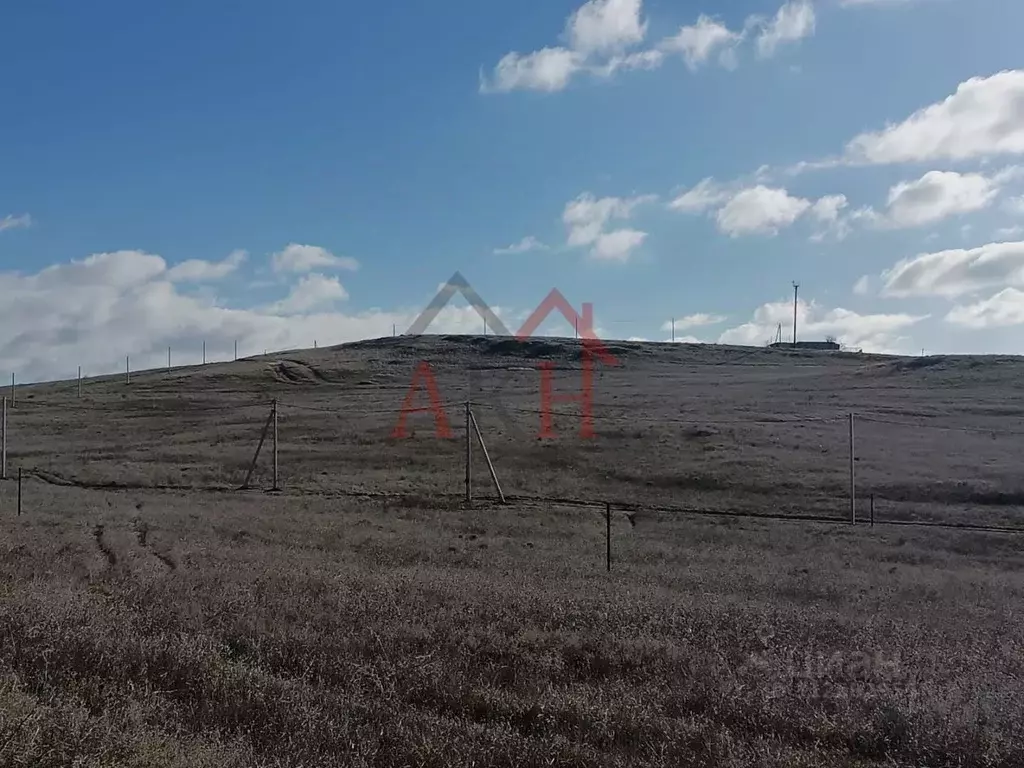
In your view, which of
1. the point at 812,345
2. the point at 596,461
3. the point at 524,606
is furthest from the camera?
the point at 812,345

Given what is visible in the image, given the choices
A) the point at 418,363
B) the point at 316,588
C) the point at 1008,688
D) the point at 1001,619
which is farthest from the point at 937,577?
the point at 418,363

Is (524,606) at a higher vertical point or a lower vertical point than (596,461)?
higher

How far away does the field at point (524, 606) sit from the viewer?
511cm

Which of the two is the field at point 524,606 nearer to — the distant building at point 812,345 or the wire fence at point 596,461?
the wire fence at point 596,461

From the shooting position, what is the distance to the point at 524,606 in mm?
8828

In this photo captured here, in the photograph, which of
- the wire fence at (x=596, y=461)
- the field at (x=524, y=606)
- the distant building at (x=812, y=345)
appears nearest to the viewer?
the field at (x=524, y=606)

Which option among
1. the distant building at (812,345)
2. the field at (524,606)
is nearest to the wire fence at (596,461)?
the field at (524,606)

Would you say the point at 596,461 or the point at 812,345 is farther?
the point at 812,345

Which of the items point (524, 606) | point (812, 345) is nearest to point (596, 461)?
point (524, 606)

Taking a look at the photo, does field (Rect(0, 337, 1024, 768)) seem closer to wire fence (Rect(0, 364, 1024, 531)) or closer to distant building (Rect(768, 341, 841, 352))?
wire fence (Rect(0, 364, 1024, 531))

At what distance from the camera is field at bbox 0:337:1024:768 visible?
5113mm

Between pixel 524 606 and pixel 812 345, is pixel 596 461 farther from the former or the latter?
pixel 812 345

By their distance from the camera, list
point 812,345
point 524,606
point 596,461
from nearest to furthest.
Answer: point 524,606
point 596,461
point 812,345

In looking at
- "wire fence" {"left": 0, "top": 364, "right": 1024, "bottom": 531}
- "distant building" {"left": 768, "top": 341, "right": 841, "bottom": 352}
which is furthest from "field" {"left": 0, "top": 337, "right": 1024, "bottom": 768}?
"distant building" {"left": 768, "top": 341, "right": 841, "bottom": 352}
